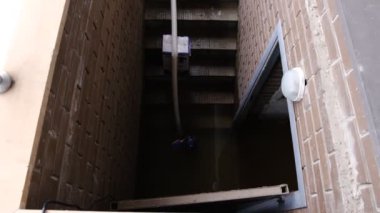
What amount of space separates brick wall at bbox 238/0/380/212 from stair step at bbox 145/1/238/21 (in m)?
1.54

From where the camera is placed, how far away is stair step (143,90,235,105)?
2.96m

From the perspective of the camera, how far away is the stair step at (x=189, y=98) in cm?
296

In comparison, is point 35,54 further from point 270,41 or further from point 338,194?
point 270,41

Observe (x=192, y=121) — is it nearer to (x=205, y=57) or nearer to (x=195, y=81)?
(x=195, y=81)

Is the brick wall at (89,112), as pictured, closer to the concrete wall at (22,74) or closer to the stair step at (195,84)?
the concrete wall at (22,74)

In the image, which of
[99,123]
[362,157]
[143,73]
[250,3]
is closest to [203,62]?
[143,73]

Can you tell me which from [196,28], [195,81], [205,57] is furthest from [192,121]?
[196,28]

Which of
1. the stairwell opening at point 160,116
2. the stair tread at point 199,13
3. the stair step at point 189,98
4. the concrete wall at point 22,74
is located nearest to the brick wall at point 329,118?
the stairwell opening at point 160,116

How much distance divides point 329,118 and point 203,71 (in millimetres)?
2057

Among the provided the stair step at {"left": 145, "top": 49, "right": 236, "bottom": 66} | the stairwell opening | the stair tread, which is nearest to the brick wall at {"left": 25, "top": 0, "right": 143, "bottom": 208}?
the stairwell opening

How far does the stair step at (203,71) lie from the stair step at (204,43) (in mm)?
189

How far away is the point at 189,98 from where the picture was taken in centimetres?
296

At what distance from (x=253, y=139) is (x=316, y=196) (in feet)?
6.01

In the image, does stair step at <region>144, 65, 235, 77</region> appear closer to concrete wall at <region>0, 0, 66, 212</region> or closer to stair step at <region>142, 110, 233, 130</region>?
stair step at <region>142, 110, 233, 130</region>
